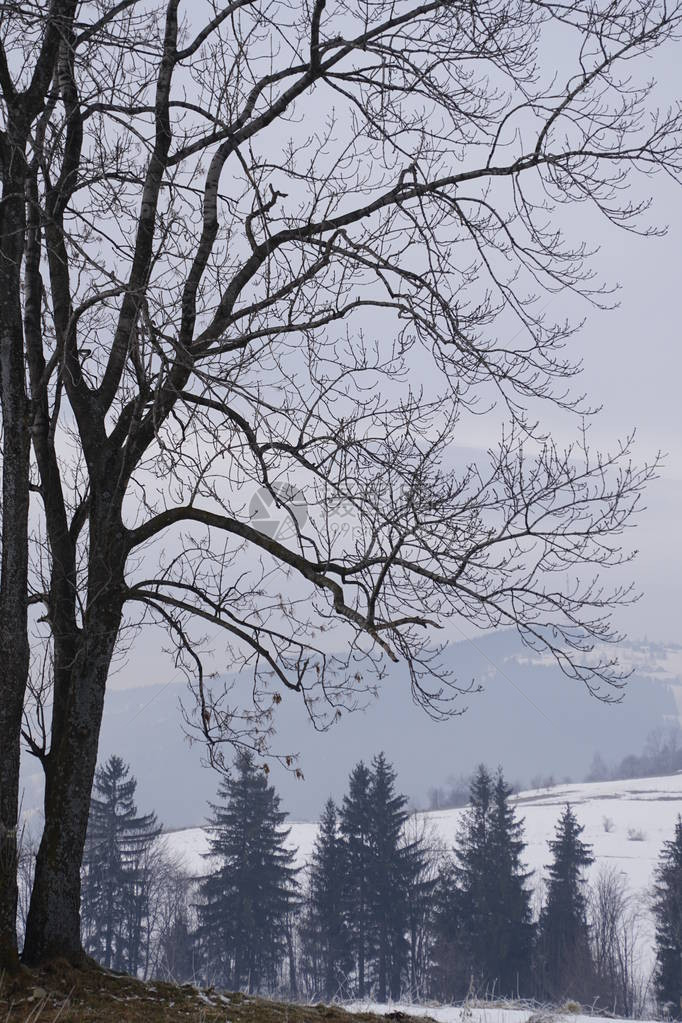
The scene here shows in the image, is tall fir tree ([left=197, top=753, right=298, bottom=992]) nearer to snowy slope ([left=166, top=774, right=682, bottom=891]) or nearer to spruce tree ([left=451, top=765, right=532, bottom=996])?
spruce tree ([left=451, top=765, right=532, bottom=996])

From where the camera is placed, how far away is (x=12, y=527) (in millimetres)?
5797

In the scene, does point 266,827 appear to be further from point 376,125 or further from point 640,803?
point 640,803


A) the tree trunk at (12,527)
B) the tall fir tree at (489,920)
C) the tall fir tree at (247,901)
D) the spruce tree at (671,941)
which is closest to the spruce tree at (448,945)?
the tall fir tree at (489,920)

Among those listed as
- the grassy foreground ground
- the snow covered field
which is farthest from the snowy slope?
the grassy foreground ground

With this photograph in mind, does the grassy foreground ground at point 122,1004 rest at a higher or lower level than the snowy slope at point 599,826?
lower

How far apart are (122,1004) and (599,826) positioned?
330ft

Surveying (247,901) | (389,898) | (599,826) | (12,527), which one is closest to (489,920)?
(389,898)

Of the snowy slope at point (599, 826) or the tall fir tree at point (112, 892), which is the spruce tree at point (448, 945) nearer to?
the tall fir tree at point (112, 892)

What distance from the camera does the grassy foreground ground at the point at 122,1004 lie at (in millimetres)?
4605

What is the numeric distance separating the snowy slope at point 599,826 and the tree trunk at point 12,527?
6225 centimetres

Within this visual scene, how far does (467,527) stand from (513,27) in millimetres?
3352

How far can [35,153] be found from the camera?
613cm

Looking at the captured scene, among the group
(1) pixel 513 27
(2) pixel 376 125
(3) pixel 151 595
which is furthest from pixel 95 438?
(1) pixel 513 27

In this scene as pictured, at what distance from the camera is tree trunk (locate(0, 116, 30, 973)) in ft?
17.7
